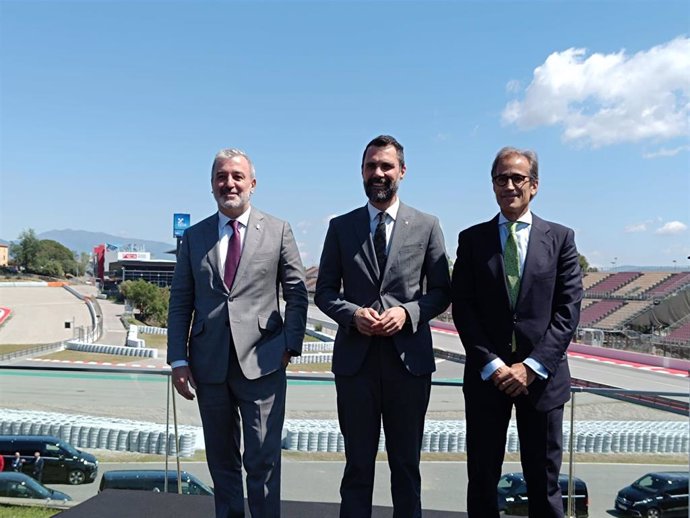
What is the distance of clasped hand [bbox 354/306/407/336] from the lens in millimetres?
2391

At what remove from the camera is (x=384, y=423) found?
2.60m

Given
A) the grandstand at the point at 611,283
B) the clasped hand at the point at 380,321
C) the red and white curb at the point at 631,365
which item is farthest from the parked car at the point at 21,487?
the grandstand at the point at 611,283

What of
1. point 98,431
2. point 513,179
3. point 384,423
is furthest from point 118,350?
point 513,179

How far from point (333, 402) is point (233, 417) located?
0.54 meters

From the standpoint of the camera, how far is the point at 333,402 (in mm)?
3012

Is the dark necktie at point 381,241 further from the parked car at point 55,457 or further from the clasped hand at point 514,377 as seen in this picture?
the parked car at point 55,457

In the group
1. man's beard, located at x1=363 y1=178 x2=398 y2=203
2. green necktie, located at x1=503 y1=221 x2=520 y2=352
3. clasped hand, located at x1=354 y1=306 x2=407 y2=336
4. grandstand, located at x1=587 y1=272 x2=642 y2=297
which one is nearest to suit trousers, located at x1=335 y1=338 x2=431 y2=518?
clasped hand, located at x1=354 y1=306 x2=407 y2=336

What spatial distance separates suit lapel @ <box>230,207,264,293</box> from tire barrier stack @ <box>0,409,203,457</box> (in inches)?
60.2

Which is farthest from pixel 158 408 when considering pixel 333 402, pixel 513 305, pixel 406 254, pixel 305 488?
pixel 513 305

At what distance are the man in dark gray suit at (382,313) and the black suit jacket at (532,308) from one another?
155 mm

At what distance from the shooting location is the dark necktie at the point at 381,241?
2.56 meters

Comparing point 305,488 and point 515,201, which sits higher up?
point 515,201

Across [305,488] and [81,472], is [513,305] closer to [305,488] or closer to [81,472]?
[305,488]

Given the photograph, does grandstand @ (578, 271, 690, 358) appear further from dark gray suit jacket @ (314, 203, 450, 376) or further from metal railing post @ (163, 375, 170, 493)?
dark gray suit jacket @ (314, 203, 450, 376)
